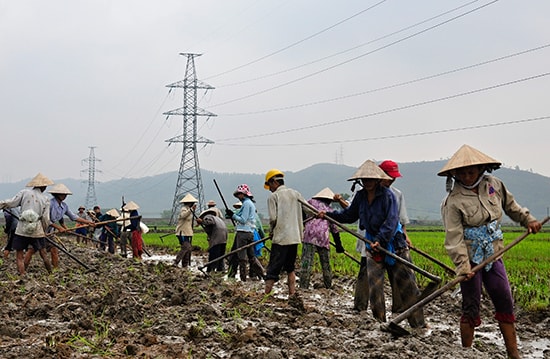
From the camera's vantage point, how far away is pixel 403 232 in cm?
736

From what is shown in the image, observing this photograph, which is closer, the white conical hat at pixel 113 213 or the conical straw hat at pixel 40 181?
the conical straw hat at pixel 40 181

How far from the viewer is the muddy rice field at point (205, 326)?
5016mm

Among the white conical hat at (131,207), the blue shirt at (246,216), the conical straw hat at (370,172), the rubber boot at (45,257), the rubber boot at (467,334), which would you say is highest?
the conical straw hat at (370,172)

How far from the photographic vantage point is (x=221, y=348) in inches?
205

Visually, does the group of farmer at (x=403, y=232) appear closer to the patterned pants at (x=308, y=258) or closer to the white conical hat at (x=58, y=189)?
the patterned pants at (x=308, y=258)

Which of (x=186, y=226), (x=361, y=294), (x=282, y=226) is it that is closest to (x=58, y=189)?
(x=186, y=226)

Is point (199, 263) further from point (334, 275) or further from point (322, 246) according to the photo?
point (322, 246)

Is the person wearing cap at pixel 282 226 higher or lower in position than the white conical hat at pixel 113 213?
higher

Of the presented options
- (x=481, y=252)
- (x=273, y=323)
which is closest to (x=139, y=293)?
(x=273, y=323)

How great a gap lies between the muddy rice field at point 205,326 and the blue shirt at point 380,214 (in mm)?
880

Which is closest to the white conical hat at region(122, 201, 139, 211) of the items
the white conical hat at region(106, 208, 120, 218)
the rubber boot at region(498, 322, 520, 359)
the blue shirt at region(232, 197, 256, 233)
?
the white conical hat at region(106, 208, 120, 218)

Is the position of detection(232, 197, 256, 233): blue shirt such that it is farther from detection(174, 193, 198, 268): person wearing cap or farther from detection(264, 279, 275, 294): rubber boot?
detection(174, 193, 198, 268): person wearing cap

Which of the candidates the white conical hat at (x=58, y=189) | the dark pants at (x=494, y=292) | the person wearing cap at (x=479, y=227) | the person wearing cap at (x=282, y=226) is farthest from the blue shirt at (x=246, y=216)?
the dark pants at (x=494, y=292)

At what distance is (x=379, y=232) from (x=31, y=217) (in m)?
6.55
